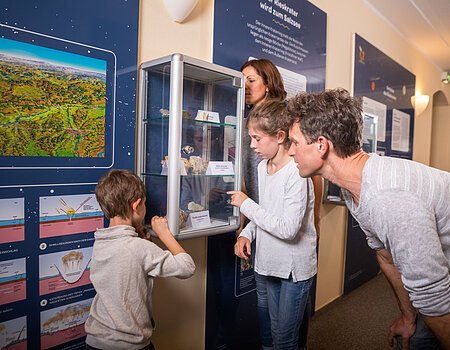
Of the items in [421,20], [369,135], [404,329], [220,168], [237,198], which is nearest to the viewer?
[404,329]

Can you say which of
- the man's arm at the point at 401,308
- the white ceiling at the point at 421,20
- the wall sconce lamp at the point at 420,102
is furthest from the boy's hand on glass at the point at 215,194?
the wall sconce lamp at the point at 420,102

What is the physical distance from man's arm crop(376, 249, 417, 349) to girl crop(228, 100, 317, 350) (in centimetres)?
33

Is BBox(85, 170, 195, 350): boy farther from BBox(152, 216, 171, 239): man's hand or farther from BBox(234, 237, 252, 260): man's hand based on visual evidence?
BBox(234, 237, 252, 260): man's hand

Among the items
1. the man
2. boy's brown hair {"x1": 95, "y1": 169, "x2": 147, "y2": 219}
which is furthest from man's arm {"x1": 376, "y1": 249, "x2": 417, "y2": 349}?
boy's brown hair {"x1": 95, "y1": 169, "x2": 147, "y2": 219}

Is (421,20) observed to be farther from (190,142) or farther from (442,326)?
(442,326)

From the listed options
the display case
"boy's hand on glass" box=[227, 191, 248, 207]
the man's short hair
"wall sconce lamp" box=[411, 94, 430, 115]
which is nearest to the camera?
the man's short hair

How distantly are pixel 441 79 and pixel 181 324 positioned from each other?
23.9 feet

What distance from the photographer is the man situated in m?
1.09

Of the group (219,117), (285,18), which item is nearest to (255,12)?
(285,18)

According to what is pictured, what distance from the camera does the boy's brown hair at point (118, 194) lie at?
144 cm

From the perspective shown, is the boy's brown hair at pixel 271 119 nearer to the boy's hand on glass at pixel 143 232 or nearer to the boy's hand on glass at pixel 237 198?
the boy's hand on glass at pixel 237 198

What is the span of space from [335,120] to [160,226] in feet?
2.90

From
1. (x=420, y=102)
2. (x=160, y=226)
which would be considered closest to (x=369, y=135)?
(x=420, y=102)

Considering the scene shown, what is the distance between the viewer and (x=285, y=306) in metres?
1.77
